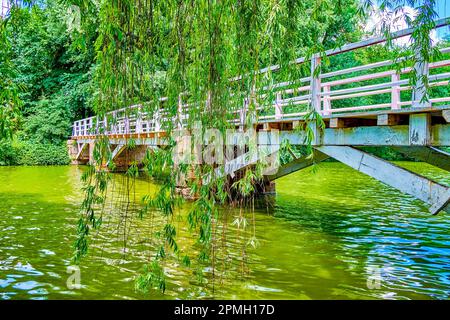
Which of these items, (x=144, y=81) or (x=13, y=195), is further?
(x=13, y=195)

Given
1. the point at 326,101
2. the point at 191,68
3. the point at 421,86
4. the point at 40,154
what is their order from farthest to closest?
1. the point at 40,154
2. the point at 326,101
3. the point at 421,86
4. the point at 191,68

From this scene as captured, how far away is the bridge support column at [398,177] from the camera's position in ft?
21.5

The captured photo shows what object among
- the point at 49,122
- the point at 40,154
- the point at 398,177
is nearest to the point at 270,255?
the point at 398,177

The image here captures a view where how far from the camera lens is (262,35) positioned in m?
3.98

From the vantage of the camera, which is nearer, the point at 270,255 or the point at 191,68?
the point at 191,68

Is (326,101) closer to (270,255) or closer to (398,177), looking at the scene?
(398,177)

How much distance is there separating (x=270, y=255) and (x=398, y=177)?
2.30m

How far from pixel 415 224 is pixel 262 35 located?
758cm

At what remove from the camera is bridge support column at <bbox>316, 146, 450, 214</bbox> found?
654 cm

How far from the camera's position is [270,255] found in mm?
7363

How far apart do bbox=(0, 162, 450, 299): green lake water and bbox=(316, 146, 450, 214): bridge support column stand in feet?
3.25
